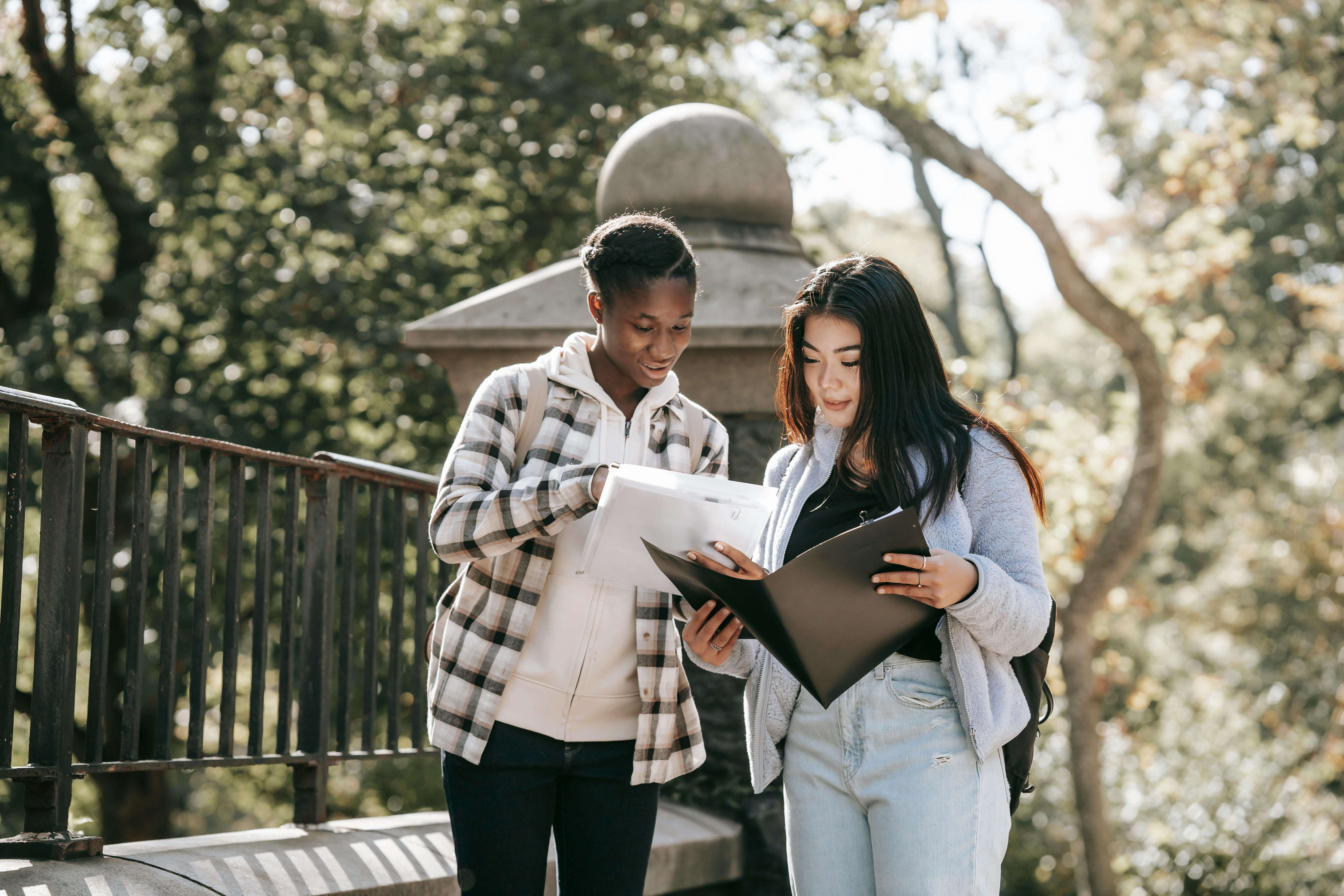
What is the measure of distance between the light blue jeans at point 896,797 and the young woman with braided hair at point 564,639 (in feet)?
1.03

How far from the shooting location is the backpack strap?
98.3 inches

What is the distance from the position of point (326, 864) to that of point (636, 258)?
173 centimetres

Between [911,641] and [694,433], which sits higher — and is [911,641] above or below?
below

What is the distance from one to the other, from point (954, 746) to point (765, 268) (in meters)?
2.42

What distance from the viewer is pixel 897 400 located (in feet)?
7.27

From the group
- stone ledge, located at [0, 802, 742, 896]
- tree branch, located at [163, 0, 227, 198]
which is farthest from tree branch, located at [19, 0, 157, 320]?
stone ledge, located at [0, 802, 742, 896]

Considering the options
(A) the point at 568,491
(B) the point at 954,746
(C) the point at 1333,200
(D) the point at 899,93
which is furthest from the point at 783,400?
(C) the point at 1333,200

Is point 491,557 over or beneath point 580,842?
over

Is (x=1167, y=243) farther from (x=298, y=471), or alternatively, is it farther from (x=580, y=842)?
(x=580, y=842)

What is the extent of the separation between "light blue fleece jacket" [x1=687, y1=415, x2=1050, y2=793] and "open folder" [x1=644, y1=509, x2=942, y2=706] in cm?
10

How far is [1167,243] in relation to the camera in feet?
34.9

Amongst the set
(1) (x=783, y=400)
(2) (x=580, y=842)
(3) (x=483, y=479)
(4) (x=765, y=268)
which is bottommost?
(2) (x=580, y=842)

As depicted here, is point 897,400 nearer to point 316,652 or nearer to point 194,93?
point 316,652

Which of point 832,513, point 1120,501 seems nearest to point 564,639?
point 832,513
